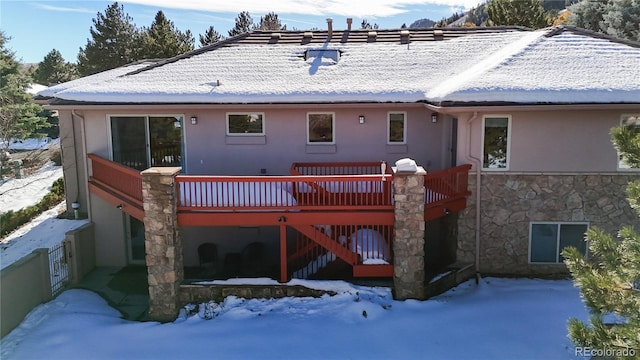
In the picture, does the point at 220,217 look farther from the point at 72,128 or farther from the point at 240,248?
the point at 72,128

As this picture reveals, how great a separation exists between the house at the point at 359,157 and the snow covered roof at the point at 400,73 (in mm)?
57

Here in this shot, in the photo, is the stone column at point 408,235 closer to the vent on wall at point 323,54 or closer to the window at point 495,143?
the window at point 495,143

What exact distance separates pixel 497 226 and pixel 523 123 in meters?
2.36

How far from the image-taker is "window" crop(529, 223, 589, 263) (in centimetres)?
1056

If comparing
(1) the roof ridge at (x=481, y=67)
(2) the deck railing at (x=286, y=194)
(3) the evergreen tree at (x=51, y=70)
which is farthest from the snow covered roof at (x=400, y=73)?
(3) the evergreen tree at (x=51, y=70)

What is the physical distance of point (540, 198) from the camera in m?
10.4

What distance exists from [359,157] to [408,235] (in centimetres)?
345

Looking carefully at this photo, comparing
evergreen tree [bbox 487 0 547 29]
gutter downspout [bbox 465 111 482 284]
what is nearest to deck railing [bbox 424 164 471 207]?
gutter downspout [bbox 465 111 482 284]

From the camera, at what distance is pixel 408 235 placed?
923cm

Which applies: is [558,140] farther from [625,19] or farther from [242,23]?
[242,23]

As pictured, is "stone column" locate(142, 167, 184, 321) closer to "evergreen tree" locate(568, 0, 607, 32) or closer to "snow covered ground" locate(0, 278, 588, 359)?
"snow covered ground" locate(0, 278, 588, 359)

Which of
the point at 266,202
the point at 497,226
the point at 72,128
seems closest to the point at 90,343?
the point at 266,202

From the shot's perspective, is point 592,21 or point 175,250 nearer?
point 175,250

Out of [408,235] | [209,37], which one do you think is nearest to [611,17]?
[209,37]
